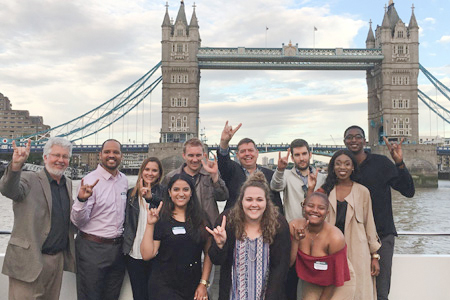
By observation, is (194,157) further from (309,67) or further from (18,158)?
(309,67)

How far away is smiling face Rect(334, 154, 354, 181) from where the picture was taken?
2.64 m

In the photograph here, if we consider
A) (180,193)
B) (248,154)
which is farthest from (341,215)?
(180,193)

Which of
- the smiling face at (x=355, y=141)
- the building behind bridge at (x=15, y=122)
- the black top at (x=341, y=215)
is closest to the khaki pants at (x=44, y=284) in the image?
the black top at (x=341, y=215)

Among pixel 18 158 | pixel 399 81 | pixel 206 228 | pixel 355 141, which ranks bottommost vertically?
pixel 206 228

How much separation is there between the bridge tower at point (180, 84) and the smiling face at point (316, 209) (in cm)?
3748

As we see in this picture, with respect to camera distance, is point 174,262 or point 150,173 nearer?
point 174,262

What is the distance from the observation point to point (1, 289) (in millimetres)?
2873

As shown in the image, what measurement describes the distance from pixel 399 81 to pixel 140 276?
4275 centimetres

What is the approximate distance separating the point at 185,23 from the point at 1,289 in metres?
41.2

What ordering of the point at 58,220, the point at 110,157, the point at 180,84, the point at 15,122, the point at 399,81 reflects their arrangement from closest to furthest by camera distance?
1. the point at 58,220
2. the point at 110,157
3. the point at 180,84
4. the point at 399,81
5. the point at 15,122

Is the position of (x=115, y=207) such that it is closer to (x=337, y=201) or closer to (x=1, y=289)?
(x=1, y=289)

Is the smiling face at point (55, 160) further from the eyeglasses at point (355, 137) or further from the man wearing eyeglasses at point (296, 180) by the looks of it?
the eyeglasses at point (355, 137)

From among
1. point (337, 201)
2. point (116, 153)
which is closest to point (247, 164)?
point (337, 201)

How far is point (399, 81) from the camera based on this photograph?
135 ft
